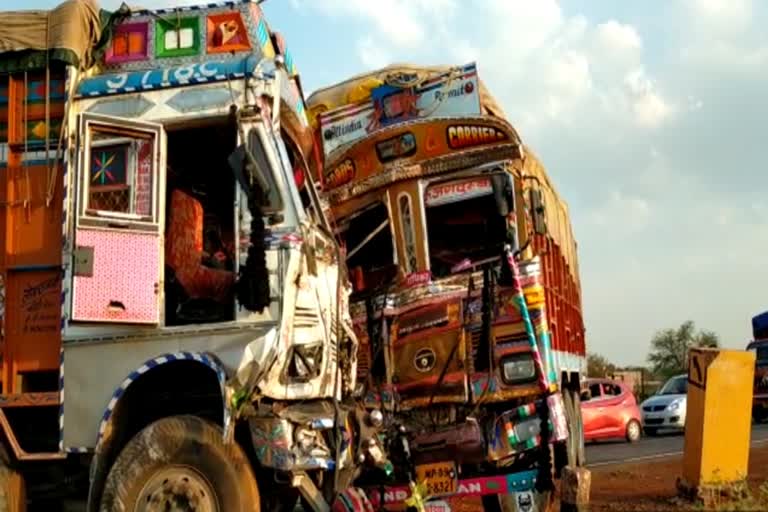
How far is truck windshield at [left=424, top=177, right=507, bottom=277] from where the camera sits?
8305mm

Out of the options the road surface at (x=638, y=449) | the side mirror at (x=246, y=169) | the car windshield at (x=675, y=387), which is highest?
the side mirror at (x=246, y=169)

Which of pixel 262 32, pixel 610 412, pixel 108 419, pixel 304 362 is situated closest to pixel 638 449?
pixel 610 412

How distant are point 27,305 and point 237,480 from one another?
Result: 185 cm

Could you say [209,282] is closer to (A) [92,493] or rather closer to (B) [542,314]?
(A) [92,493]

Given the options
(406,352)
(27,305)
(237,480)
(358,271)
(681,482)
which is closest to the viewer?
(237,480)

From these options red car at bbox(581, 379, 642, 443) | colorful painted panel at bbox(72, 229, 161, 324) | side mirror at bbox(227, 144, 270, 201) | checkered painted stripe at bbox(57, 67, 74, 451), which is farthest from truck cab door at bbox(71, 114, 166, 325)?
red car at bbox(581, 379, 642, 443)

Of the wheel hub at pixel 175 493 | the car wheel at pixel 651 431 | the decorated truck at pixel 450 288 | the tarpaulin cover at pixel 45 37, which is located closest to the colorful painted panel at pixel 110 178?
the tarpaulin cover at pixel 45 37

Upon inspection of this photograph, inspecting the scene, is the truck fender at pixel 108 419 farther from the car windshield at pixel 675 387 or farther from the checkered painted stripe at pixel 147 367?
the car windshield at pixel 675 387

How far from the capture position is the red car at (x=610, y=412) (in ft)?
66.9

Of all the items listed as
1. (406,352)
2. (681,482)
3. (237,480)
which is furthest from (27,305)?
(681,482)

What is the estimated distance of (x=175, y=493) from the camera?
5.66 m

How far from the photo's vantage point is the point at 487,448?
25.0ft

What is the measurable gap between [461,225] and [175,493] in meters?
3.91

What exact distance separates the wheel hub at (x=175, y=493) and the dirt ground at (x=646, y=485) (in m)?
3.24
